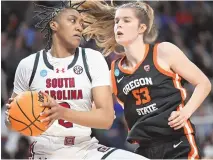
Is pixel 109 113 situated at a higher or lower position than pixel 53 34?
lower

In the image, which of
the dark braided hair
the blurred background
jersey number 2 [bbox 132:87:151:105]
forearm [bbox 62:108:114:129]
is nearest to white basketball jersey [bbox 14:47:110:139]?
forearm [bbox 62:108:114:129]

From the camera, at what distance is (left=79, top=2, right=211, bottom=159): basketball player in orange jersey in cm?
437

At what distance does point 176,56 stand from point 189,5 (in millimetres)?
7014

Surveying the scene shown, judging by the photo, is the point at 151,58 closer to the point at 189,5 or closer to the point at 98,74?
the point at 98,74

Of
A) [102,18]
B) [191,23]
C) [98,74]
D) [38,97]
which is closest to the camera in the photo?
[38,97]

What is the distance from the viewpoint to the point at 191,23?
1073 cm

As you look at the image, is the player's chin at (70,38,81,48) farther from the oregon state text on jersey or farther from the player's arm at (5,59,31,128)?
the oregon state text on jersey

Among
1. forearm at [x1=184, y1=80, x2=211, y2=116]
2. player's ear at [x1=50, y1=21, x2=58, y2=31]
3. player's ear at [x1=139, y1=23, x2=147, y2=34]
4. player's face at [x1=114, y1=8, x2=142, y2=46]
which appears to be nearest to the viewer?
player's ear at [x1=50, y1=21, x2=58, y2=31]

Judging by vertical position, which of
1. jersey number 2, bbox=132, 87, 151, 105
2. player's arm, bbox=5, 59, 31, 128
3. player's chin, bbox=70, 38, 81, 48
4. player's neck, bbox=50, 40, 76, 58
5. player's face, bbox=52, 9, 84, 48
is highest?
player's face, bbox=52, 9, 84, 48

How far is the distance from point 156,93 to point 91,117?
890 millimetres

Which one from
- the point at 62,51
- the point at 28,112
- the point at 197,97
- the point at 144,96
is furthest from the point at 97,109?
the point at 197,97

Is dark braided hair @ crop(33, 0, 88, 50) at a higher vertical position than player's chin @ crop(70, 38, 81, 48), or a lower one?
higher

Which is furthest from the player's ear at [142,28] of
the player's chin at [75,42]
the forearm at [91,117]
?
the forearm at [91,117]

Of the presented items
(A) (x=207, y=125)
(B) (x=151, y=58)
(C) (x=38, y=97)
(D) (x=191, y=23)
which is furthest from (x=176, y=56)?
(D) (x=191, y=23)
